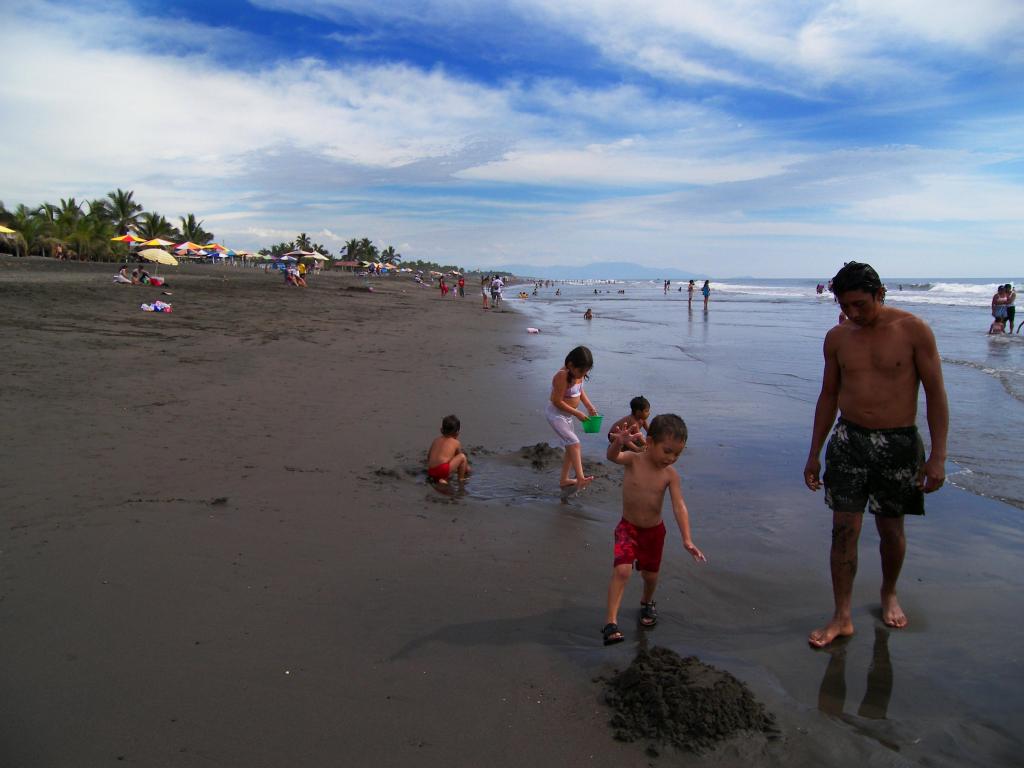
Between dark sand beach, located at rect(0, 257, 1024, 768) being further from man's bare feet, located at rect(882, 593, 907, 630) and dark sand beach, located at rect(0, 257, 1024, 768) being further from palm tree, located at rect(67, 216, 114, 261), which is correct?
palm tree, located at rect(67, 216, 114, 261)

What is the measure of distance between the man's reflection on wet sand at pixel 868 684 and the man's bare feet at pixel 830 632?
0.12 ft

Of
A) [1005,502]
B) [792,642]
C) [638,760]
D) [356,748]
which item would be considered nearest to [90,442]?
[356,748]

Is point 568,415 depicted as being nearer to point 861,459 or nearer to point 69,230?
point 861,459

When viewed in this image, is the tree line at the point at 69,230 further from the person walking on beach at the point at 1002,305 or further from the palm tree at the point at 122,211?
the person walking on beach at the point at 1002,305

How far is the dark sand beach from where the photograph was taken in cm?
250

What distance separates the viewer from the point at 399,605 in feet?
11.4

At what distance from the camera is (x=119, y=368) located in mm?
8594

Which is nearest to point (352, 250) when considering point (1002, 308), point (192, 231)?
point (192, 231)

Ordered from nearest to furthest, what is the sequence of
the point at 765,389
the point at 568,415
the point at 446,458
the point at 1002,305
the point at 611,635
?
the point at 611,635 → the point at 446,458 → the point at 568,415 → the point at 765,389 → the point at 1002,305

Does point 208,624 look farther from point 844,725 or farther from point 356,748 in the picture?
point 844,725

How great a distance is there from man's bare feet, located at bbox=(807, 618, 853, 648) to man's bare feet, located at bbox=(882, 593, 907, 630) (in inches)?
11.6

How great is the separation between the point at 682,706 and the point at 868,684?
1.09 meters

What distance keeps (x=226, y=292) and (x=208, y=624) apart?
23906mm

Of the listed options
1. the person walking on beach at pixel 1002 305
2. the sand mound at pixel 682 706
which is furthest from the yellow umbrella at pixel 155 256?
the person walking on beach at pixel 1002 305
